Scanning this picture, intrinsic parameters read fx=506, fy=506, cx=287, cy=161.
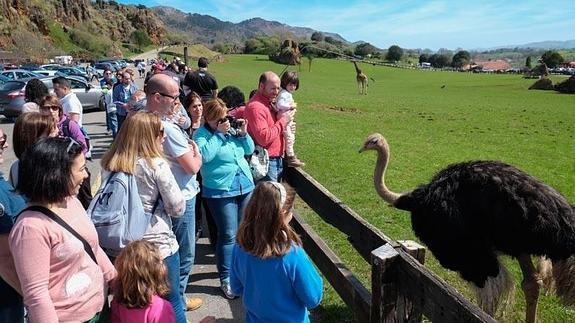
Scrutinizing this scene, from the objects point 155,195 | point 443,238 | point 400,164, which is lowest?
point 400,164

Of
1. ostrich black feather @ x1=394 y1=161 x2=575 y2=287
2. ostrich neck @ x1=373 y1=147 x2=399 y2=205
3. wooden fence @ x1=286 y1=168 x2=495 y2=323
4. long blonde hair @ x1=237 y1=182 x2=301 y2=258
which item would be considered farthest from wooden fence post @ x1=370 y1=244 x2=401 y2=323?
ostrich neck @ x1=373 y1=147 x2=399 y2=205

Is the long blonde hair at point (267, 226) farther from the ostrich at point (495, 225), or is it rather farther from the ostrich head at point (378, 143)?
the ostrich head at point (378, 143)

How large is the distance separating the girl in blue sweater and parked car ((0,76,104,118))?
1594 cm

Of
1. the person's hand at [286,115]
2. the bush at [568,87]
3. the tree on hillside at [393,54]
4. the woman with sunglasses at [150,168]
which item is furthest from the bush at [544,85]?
the tree on hillside at [393,54]

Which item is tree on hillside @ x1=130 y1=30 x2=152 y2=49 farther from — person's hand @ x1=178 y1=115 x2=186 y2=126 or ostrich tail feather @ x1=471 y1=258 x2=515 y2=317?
ostrich tail feather @ x1=471 y1=258 x2=515 y2=317

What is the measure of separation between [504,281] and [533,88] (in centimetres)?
3850

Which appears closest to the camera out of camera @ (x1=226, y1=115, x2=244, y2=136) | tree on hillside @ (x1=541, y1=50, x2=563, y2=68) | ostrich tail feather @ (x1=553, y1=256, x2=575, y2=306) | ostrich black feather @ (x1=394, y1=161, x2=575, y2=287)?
ostrich black feather @ (x1=394, y1=161, x2=575, y2=287)

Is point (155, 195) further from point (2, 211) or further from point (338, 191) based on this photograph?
point (338, 191)

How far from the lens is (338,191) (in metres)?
8.90

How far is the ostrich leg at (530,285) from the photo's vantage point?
4.17 m

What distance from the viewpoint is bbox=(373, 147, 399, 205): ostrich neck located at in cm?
526

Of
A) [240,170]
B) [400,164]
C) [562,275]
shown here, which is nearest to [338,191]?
[400,164]

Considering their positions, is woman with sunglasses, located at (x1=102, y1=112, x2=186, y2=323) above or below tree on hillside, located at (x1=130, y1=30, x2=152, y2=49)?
below

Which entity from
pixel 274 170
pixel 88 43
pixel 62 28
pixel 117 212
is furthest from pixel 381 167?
pixel 62 28
